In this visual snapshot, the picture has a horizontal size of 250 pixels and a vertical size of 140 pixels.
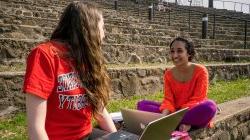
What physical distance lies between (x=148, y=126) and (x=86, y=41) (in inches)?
23.9

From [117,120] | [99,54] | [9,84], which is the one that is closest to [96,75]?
[99,54]

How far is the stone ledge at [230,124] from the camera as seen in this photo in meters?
4.80

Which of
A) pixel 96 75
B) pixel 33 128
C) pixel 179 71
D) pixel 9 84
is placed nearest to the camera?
pixel 33 128

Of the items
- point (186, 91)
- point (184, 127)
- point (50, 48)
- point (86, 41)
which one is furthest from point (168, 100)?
point (50, 48)

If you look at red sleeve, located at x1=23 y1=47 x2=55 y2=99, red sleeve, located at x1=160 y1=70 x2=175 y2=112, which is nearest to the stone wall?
red sleeve, located at x1=160 y1=70 x2=175 y2=112

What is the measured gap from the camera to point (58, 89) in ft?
7.97

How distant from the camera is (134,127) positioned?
3248 millimetres

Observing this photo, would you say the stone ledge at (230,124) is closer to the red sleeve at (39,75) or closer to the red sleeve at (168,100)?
the red sleeve at (168,100)

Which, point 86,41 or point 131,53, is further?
point 131,53

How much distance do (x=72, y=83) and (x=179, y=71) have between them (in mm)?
2468

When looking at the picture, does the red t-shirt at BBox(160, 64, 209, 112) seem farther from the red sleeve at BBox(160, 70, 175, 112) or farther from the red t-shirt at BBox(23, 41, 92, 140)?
the red t-shirt at BBox(23, 41, 92, 140)

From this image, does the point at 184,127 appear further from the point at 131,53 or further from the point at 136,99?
the point at 131,53

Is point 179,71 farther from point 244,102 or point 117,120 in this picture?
point 244,102

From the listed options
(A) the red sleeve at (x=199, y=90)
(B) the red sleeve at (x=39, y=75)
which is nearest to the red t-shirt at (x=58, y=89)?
(B) the red sleeve at (x=39, y=75)
